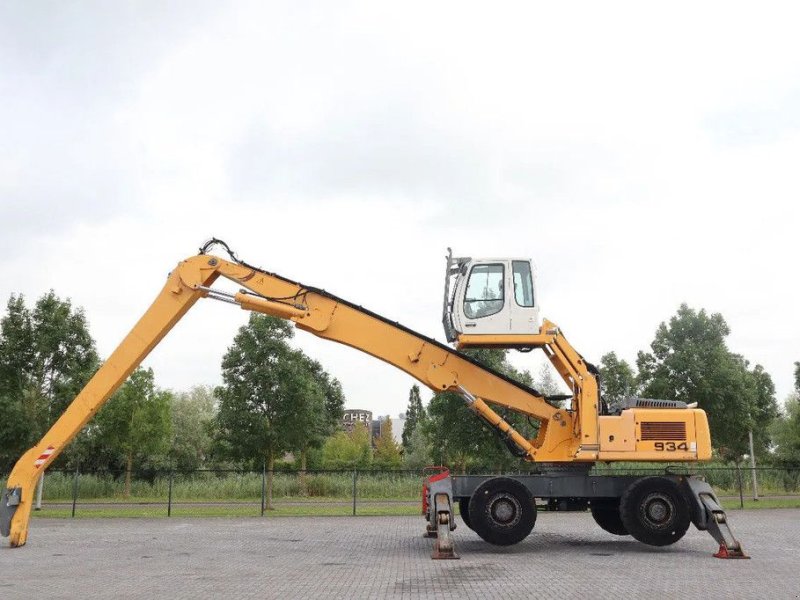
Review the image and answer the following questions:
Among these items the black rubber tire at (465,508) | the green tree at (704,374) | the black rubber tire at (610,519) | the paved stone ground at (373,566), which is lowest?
the paved stone ground at (373,566)

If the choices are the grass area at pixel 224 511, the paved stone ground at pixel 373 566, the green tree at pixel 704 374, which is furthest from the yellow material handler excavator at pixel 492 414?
the green tree at pixel 704 374

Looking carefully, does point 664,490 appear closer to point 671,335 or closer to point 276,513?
point 276,513

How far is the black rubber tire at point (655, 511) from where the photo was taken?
14562mm

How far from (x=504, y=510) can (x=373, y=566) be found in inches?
119

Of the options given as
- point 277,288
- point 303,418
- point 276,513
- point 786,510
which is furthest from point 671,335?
point 277,288

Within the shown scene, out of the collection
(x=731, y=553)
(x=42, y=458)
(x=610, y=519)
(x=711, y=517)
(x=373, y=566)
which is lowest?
(x=373, y=566)

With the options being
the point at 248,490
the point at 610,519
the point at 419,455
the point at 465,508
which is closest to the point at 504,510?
the point at 465,508

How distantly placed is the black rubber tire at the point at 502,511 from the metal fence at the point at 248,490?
13884mm

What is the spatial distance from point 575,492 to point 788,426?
35.3 metres

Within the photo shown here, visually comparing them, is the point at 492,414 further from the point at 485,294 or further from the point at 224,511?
the point at 224,511

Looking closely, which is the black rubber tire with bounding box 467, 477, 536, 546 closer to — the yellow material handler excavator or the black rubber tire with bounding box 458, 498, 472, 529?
the yellow material handler excavator

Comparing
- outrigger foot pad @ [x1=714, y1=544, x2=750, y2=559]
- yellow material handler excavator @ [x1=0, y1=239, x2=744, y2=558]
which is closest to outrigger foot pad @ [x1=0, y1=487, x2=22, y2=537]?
yellow material handler excavator @ [x1=0, y1=239, x2=744, y2=558]

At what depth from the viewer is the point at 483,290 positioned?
15.0m

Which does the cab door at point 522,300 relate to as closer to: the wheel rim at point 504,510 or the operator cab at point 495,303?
the operator cab at point 495,303
